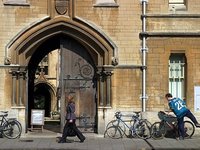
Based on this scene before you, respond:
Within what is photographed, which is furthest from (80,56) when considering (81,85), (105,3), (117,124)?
(117,124)

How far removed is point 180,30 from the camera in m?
18.6

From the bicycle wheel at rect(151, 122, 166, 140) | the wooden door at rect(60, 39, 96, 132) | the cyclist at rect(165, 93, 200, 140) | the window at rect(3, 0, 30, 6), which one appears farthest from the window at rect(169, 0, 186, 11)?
the window at rect(3, 0, 30, 6)

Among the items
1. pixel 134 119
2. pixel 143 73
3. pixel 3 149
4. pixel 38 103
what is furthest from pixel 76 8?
pixel 38 103

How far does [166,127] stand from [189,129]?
964 mm

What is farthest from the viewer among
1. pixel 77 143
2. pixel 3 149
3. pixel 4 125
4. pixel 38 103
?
pixel 38 103

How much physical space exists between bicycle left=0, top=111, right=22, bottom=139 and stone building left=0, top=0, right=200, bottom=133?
1.26ft

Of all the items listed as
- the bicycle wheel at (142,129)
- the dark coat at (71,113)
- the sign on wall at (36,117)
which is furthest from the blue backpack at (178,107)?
the sign on wall at (36,117)

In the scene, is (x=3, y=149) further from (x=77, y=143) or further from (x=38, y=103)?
(x=38, y=103)

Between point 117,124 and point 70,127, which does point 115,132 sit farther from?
point 70,127

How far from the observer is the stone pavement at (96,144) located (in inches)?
603

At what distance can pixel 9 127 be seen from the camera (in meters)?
18.0

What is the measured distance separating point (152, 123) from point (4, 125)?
18.4ft

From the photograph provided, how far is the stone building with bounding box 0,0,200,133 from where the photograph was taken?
18500 mm

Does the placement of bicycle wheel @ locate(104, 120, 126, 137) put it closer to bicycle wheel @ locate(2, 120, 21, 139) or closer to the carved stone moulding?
bicycle wheel @ locate(2, 120, 21, 139)
